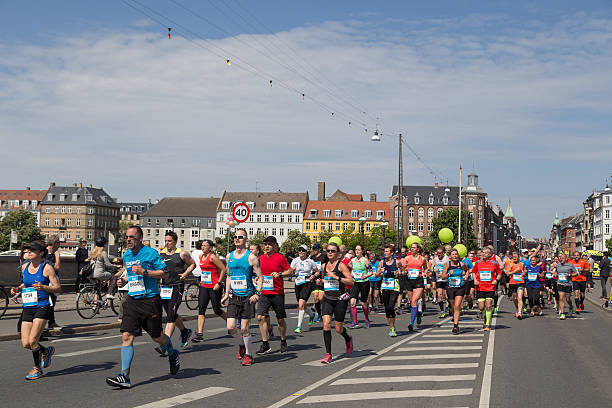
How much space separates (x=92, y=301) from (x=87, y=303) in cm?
17

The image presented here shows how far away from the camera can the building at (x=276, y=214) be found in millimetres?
132250

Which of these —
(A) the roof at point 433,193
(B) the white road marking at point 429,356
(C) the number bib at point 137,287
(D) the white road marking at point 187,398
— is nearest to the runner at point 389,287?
(B) the white road marking at point 429,356

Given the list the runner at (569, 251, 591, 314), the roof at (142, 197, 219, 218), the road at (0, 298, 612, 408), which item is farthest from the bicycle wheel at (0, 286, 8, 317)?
the roof at (142, 197, 219, 218)

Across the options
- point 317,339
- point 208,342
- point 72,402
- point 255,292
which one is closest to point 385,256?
point 317,339

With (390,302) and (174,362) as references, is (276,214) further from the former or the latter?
(174,362)

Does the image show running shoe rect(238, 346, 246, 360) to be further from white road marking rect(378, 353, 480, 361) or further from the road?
white road marking rect(378, 353, 480, 361)

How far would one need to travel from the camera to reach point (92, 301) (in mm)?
16078

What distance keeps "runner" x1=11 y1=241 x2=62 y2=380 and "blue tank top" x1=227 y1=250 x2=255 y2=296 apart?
249 centimetres

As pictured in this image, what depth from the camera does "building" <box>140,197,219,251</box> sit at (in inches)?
5408

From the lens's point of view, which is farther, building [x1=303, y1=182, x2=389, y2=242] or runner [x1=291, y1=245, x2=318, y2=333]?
building [x1=303, y1=182, x2=389, y2=242]

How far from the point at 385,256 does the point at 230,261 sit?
679 cm

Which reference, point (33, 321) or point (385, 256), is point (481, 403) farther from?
point (385, 256)

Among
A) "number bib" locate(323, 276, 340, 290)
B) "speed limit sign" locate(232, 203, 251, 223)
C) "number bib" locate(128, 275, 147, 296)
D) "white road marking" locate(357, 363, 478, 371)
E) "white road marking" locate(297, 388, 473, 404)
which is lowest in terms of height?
"white road marking" locate(357, 363, 478, 371)

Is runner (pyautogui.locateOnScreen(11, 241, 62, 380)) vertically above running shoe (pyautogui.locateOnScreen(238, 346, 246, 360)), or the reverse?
runner (pyautogui.locateOnScreen(11, 241, 62, 380))
